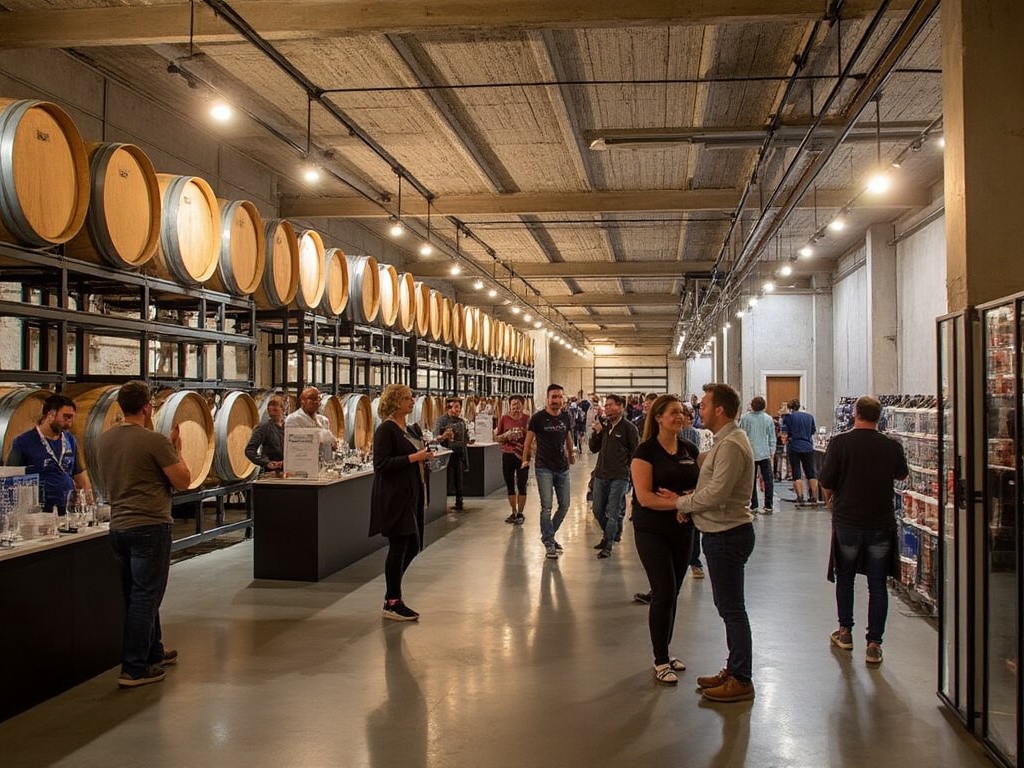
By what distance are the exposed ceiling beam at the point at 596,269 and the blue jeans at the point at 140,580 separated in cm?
1333

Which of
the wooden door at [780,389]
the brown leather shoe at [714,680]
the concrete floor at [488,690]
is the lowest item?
the concrete floor at [488,690]

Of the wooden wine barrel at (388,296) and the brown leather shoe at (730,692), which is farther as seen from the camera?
the wooden wine barrel at (388,296)

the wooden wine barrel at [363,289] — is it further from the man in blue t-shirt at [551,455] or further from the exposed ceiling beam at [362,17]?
the exposed ceiling beam at [362,17]

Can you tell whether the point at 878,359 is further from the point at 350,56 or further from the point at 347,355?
the point at 350,56

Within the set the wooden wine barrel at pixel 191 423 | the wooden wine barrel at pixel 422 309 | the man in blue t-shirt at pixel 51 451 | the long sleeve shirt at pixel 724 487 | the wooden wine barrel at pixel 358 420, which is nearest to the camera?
the long sleeve shirt at pixel 724 487

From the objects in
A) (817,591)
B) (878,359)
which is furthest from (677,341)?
(817,591)

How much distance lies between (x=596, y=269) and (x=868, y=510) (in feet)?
44.4

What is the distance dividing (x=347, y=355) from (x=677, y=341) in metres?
24.2

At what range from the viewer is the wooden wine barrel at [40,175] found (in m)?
4.84

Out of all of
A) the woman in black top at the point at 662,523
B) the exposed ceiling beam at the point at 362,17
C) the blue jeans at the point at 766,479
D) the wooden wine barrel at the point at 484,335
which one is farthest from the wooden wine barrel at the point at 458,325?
the woman in black top at the point at 662,523

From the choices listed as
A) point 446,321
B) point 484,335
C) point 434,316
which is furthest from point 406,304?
point 484,335

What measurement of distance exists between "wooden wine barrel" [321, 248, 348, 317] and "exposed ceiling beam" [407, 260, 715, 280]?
25.5 ft

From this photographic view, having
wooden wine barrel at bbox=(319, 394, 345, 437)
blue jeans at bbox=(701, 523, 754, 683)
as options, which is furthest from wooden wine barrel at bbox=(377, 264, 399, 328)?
blue jeans at bbox=(701, 523, 754, 683)

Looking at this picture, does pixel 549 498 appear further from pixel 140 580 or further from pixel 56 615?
pixel 56 615
